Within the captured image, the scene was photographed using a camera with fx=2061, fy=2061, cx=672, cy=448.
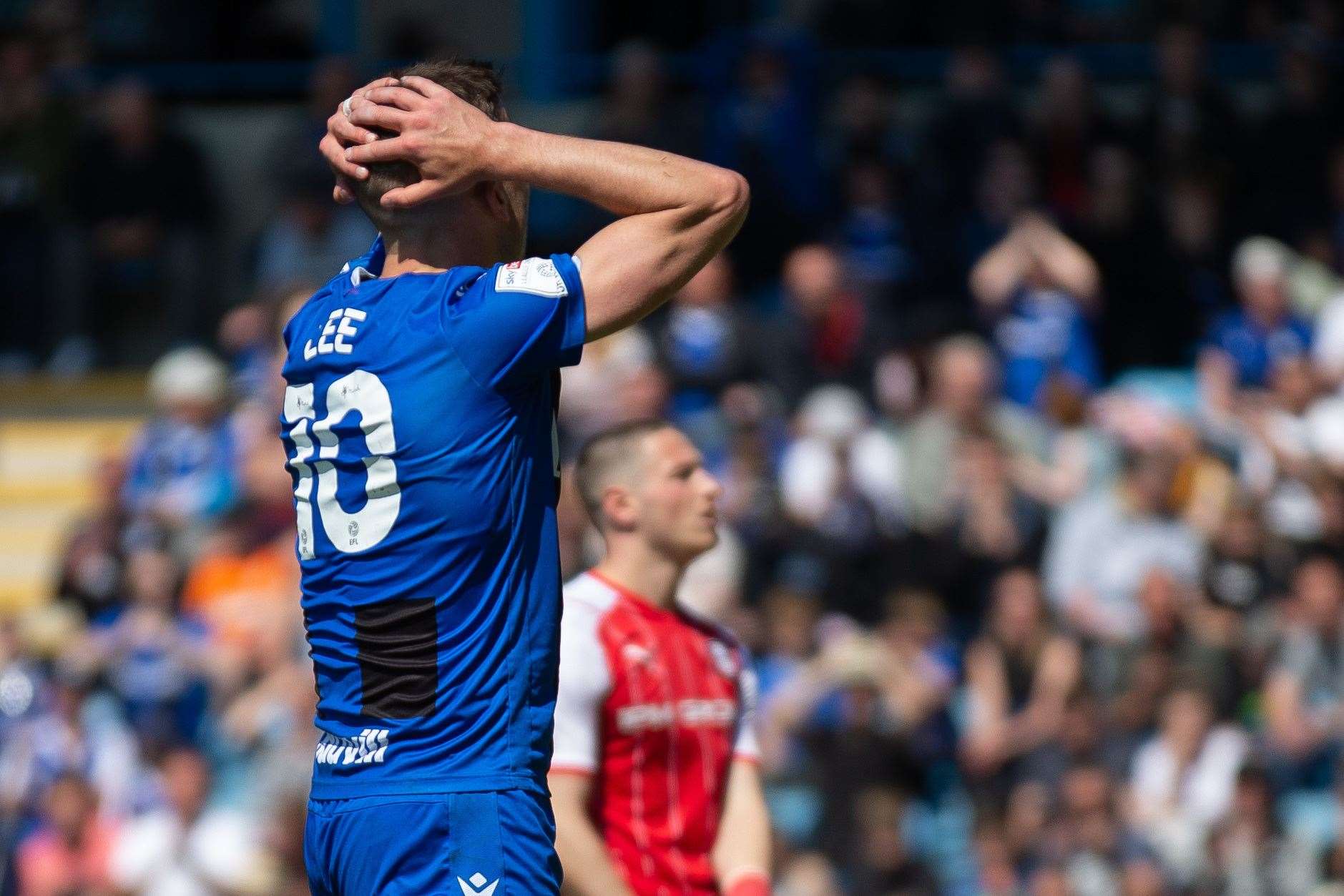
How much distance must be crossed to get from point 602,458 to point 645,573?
1.18 feet

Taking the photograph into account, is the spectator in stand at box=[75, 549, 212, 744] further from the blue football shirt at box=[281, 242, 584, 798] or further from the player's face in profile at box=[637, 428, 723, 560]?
the blue football shirt at box=[281, 242, 584, 798]

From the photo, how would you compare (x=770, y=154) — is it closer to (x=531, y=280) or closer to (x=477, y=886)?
(x=531, y=280)

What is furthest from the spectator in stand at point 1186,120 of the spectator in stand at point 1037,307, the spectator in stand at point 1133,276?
the spectator in stand at point 1037,307

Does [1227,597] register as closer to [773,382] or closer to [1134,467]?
[1134,467]

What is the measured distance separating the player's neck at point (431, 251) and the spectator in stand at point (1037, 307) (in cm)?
788

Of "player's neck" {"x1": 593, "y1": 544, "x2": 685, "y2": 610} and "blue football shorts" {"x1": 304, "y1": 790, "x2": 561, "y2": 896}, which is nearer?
"blue football shorts" {"x1": 304, "y1": 790, "x2": 561, "y2": 896}

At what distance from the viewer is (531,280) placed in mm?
3547

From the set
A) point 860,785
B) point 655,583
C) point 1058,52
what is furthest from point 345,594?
point 1058,52

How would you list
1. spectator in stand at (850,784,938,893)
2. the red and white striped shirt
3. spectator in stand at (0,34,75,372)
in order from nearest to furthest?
the red and white striped shirt, spectator in stand at (850,784,938,893), spectator in stand at (0,34,75,372)

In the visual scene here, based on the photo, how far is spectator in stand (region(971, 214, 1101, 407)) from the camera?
1155 centimetres

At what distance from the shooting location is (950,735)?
32.2 feet

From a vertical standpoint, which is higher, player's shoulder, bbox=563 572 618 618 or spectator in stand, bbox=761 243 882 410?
player's shoulder, bbox=563 572 618 618

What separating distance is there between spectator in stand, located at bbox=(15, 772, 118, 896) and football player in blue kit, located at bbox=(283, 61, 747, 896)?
22.6 ft

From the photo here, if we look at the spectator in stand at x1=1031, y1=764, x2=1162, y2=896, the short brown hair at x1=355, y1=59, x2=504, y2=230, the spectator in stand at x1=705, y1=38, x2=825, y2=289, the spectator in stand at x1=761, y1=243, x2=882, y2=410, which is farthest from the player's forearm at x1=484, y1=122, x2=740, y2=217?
the spectator in stand at x1=705, y1=38, x2=825, y2=289
